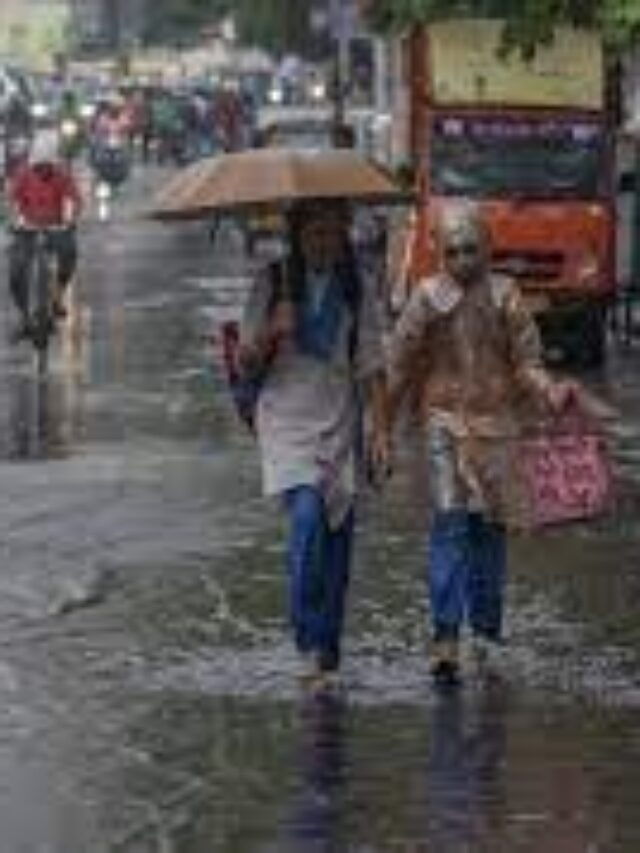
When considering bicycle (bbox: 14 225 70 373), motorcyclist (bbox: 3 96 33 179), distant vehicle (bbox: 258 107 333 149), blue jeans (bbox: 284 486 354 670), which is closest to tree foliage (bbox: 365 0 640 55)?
bicycle (bbox: 14 225 70 373)

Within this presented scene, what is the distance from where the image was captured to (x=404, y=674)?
464 inches

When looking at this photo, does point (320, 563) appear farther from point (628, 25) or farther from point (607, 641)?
point (628, 25)

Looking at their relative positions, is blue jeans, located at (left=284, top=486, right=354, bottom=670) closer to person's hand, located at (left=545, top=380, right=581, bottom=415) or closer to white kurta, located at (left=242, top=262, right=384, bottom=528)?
white kurta, located at (left=242, top=262, right=384, bottom=528)

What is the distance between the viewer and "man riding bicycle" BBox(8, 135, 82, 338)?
27781mm

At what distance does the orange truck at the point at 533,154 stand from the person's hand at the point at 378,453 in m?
15.1

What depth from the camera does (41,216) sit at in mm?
27953

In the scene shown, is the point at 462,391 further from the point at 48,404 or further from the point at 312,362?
the point at 48,404

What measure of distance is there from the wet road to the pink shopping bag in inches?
21.5

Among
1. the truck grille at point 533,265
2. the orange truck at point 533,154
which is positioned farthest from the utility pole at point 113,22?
the truck grille at point 533,265

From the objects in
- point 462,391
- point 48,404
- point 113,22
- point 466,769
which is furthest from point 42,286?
point 113,22

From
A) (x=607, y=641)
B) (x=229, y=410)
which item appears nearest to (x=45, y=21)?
(x=229, y=410)

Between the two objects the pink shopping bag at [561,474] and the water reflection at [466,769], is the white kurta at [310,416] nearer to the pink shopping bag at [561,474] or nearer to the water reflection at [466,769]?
the pink shopping bag at [561,474]

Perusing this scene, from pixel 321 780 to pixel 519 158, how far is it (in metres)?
17.6

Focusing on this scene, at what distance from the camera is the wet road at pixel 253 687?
367 inches
